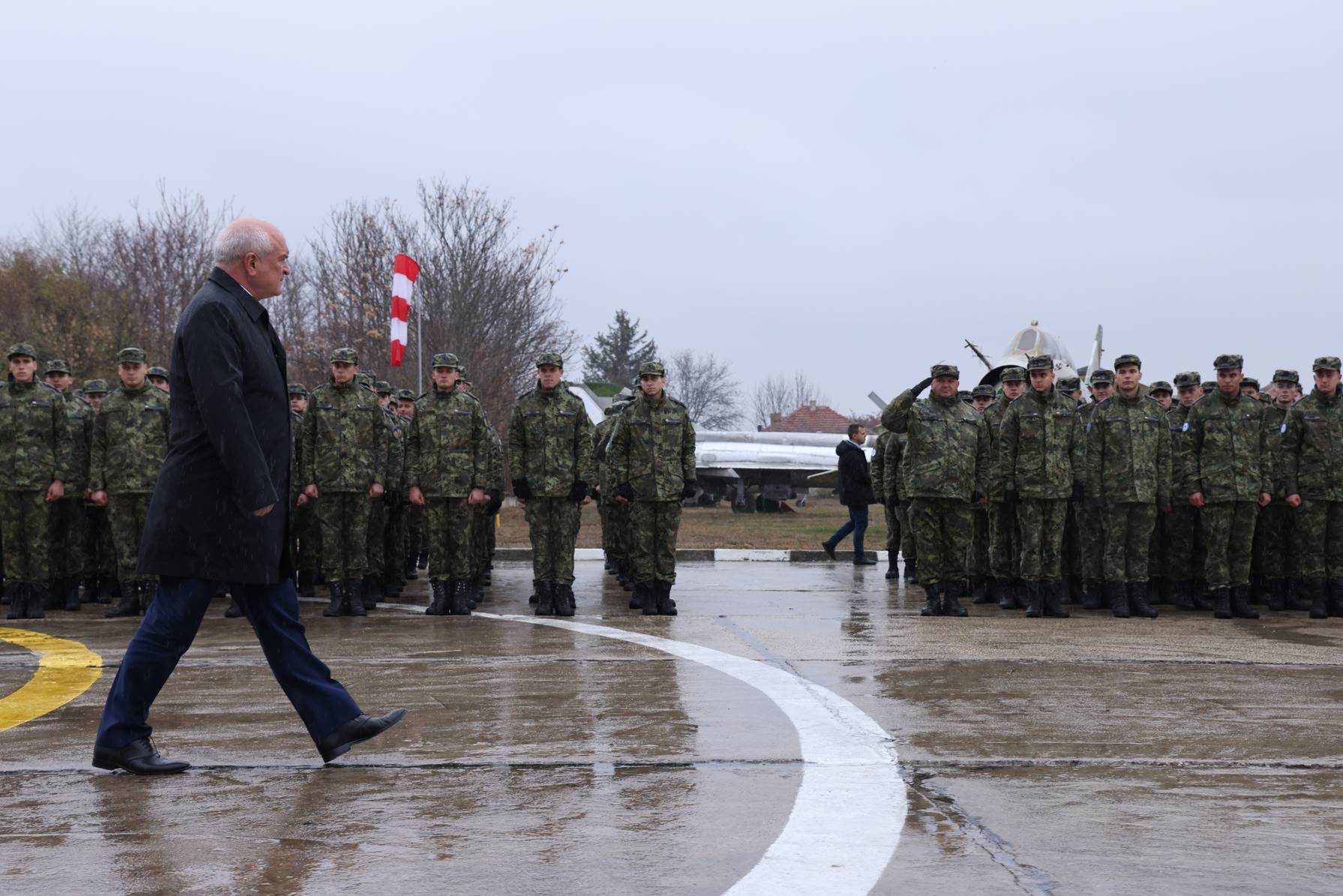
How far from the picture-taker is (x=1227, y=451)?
12.0 metres

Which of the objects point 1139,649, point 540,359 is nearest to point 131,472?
point 540,359

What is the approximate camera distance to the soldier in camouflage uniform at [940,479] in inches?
456

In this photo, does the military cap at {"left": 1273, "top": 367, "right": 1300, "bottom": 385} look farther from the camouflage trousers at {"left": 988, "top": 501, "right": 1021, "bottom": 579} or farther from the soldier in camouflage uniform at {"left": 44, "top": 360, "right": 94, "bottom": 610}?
the soldier in camouflage uniform at {"left": 44, "top": 360, "right": 94, "bottom": 610}

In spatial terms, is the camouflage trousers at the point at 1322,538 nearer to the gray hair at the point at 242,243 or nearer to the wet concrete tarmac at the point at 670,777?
the wet concrete tarmac at the point at 670,777

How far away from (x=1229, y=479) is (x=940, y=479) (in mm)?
2650

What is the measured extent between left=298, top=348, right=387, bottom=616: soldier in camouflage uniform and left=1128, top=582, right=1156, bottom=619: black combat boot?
682cm

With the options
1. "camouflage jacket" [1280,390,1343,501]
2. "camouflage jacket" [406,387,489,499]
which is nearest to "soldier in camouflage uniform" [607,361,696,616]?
"camouflage jacket" [406,387,489,499]

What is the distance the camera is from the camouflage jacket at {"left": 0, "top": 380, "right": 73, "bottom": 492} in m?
11.9

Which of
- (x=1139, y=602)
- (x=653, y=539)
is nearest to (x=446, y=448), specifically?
(x=653, y=539)

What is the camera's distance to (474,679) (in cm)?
734

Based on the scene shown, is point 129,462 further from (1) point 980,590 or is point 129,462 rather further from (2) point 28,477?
(1) point 980,590

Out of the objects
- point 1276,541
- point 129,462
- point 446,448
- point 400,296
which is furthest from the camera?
point 400,296

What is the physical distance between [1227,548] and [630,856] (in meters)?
9.64

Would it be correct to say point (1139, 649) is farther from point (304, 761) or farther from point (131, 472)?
point (131, 472)
